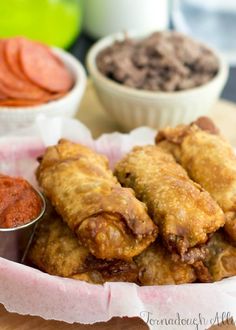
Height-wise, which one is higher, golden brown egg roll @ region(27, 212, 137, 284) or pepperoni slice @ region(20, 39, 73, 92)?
golden brown egg roll @ region(27, 212, 137, 284)

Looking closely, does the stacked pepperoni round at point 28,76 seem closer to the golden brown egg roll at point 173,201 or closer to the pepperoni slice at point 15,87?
the pepperoni slice at point 15,87

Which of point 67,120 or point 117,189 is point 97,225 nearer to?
point 117,189

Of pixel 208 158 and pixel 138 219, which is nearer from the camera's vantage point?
pixel 138 219

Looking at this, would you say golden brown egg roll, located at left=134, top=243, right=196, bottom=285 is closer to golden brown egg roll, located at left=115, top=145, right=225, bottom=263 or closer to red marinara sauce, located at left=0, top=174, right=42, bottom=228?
golden brown egg roll, located at left=115, top=145, right=225, bottom=263

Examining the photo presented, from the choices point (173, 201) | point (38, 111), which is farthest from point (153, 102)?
point (173, 201)

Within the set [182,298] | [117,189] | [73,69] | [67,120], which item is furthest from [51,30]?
[182,298]

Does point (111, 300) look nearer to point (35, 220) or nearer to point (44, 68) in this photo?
→ point (35, 220)

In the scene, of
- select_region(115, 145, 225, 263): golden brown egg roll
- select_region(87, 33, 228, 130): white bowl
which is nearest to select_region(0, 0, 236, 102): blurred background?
select_region(87, 33, 228, 130): white bowl
